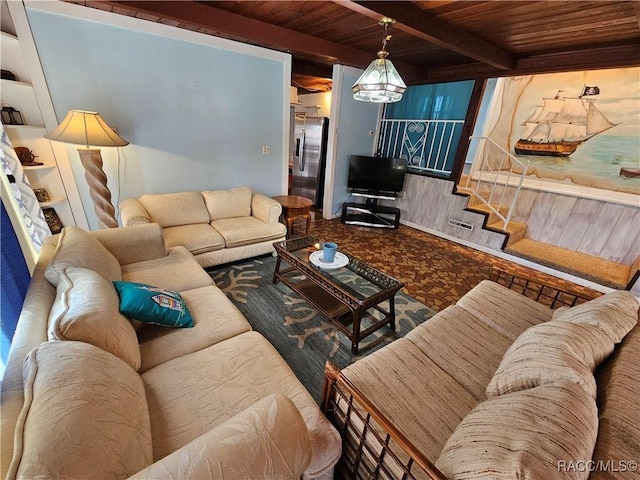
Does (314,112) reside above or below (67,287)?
above

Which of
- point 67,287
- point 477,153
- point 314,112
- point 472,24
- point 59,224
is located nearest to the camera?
point 67,287

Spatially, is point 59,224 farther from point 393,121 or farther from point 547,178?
point 547,178

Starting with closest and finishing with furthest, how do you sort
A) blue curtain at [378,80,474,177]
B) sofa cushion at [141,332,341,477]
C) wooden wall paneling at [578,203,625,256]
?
sofa cushion at [141,332,341,477] < wooden wall paneling at [578,203,625,256] < blue curtain at [378,80,474,177]

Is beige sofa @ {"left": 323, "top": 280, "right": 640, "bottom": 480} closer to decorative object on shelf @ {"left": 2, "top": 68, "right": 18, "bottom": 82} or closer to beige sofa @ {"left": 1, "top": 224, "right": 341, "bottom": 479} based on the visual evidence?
beige sofa @ {"left": 1, "top": 224, "right": 341, "bottom": 479}

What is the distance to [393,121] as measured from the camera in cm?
468

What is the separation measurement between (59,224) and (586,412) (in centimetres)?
387

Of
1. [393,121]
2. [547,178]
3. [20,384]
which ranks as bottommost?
[20,384]

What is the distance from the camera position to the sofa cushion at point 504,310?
1590 millimetres

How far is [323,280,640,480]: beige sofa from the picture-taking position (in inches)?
26.4

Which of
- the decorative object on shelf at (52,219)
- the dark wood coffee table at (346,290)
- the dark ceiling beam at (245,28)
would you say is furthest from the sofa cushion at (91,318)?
the dark ceiling beam at (245,28)

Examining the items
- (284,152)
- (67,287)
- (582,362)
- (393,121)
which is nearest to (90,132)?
(67,287)

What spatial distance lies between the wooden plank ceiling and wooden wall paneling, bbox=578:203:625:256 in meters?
1.59

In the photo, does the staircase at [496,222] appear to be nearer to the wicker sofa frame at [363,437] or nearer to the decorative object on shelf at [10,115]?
the wicker sofa frame at [363,437]

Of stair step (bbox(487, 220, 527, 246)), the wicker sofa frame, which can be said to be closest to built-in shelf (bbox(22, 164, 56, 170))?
the wicker sofa frame
